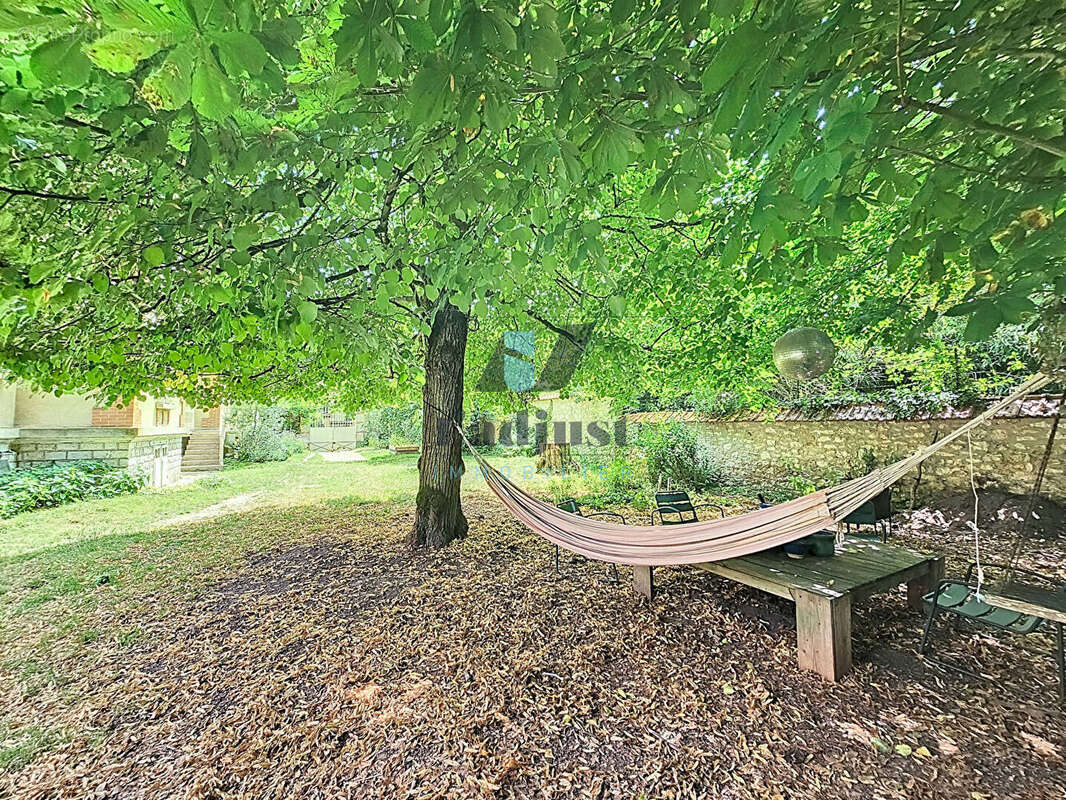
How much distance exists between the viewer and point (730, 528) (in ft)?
7.06

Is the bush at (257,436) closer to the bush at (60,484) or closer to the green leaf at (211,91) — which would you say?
the bush at (60,484)

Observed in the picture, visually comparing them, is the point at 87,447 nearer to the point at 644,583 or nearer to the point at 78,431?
the point at 78,431

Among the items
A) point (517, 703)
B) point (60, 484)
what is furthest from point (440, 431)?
point (60, 484)

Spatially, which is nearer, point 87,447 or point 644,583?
point 644,583

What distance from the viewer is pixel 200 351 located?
2.70 meters

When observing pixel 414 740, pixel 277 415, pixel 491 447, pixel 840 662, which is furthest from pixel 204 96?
pixel 277 415

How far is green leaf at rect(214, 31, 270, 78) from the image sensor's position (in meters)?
0.68

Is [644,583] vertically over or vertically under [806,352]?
under

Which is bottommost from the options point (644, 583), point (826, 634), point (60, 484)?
point (644, 583)

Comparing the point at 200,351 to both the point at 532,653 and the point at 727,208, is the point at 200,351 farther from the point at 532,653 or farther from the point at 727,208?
the point at 727,208

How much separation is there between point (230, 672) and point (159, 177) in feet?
7.38

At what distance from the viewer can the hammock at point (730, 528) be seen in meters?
1.88

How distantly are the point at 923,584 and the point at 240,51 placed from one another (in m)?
3.82

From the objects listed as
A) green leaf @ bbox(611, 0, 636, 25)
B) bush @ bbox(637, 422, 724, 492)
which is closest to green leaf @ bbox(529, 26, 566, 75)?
green leaf @ bbox(611, 0, 636, 25)
